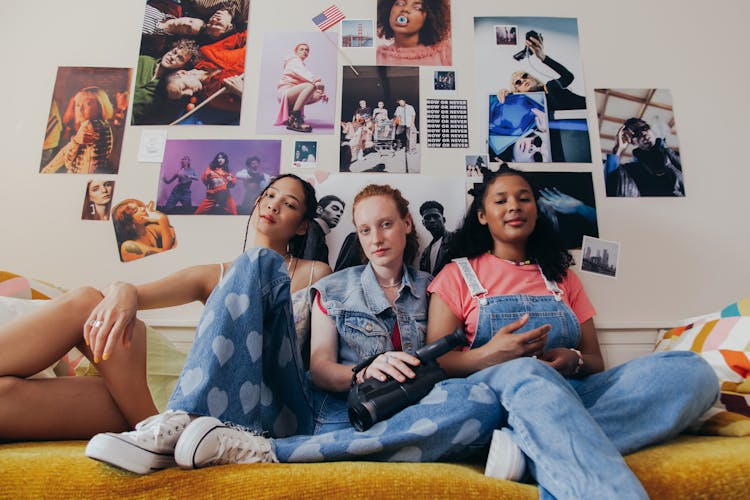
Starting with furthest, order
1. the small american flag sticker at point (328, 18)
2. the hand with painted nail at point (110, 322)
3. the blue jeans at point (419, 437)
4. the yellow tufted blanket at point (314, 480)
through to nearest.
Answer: the small american flag sticker at point (328, 18) < the hand with painted nail at point (110, 322) < the blue jeans at point (419, 437) < the yellow tufted blanket at point (314, 480)

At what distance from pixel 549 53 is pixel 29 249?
1.80 metres

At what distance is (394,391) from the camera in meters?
0.76

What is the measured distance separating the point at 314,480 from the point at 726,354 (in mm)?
957

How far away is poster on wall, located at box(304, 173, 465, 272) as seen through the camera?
1391 millimetres

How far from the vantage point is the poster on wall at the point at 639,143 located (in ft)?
4.84

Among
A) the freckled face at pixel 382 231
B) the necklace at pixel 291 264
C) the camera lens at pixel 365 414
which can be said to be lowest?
the camera lens at pixel 365 414

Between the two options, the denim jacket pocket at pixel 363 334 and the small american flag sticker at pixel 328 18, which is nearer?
the denim jacket pocket at pixel 363 334

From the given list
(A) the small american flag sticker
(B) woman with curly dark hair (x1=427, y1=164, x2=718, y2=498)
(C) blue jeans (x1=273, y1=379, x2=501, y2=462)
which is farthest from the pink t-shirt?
(A) the small american flag sticker

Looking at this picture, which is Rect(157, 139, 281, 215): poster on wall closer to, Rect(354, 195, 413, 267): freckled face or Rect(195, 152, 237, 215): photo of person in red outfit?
Rect(195, 152, 237, 215): photo of person in red outfit

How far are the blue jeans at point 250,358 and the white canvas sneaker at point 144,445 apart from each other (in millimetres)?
37

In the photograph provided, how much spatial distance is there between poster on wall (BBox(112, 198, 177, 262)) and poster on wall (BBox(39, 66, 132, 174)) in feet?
0.53

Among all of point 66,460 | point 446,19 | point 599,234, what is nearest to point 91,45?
point 446,19

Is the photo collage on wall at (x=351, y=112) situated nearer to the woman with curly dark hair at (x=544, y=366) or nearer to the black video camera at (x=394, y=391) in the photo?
the woman with curly dark hair at (x=544, y=366)

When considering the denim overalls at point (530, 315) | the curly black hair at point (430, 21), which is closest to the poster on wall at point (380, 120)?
the curly black hair at point (430, 21)
